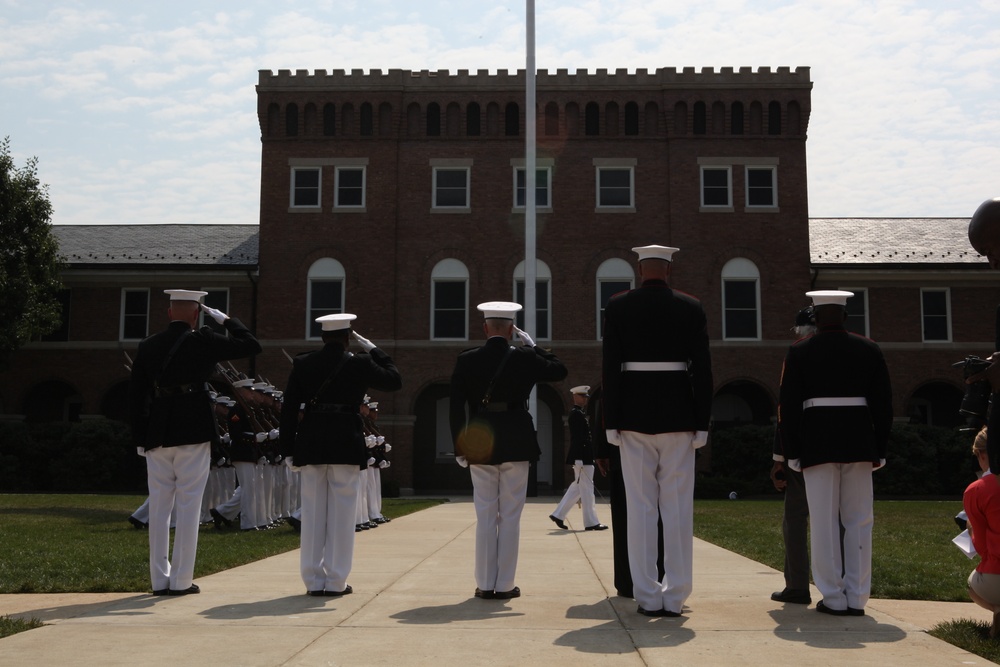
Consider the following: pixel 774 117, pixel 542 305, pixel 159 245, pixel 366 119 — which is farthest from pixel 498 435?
pixel 159 245

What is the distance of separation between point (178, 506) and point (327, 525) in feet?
3.65

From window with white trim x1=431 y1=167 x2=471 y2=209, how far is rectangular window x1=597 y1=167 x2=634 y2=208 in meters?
4.35

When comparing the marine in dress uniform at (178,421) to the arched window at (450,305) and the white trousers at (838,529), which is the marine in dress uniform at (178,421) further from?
the arched window at (450,305)

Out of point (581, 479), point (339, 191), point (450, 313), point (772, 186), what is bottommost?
point (581, 479)

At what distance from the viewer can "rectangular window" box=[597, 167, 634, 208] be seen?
35.8 metres

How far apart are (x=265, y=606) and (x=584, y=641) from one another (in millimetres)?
2469

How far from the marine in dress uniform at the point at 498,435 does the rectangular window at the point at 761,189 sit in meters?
29.1

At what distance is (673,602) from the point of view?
22.6 feet

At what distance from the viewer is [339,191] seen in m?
36.0

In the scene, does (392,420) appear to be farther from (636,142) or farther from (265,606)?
(265,606)

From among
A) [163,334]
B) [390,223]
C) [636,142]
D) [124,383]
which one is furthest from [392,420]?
[163,334]

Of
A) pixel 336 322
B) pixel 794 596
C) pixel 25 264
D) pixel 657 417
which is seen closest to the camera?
pixel 657 417

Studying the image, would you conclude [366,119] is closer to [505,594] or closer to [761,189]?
[761,189]

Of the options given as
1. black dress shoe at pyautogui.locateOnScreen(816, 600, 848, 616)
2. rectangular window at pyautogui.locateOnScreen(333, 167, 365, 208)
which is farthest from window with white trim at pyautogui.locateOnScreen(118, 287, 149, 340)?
black dress shoe at pyautogui.locateOnScreen(816, 600, 848, 616)
